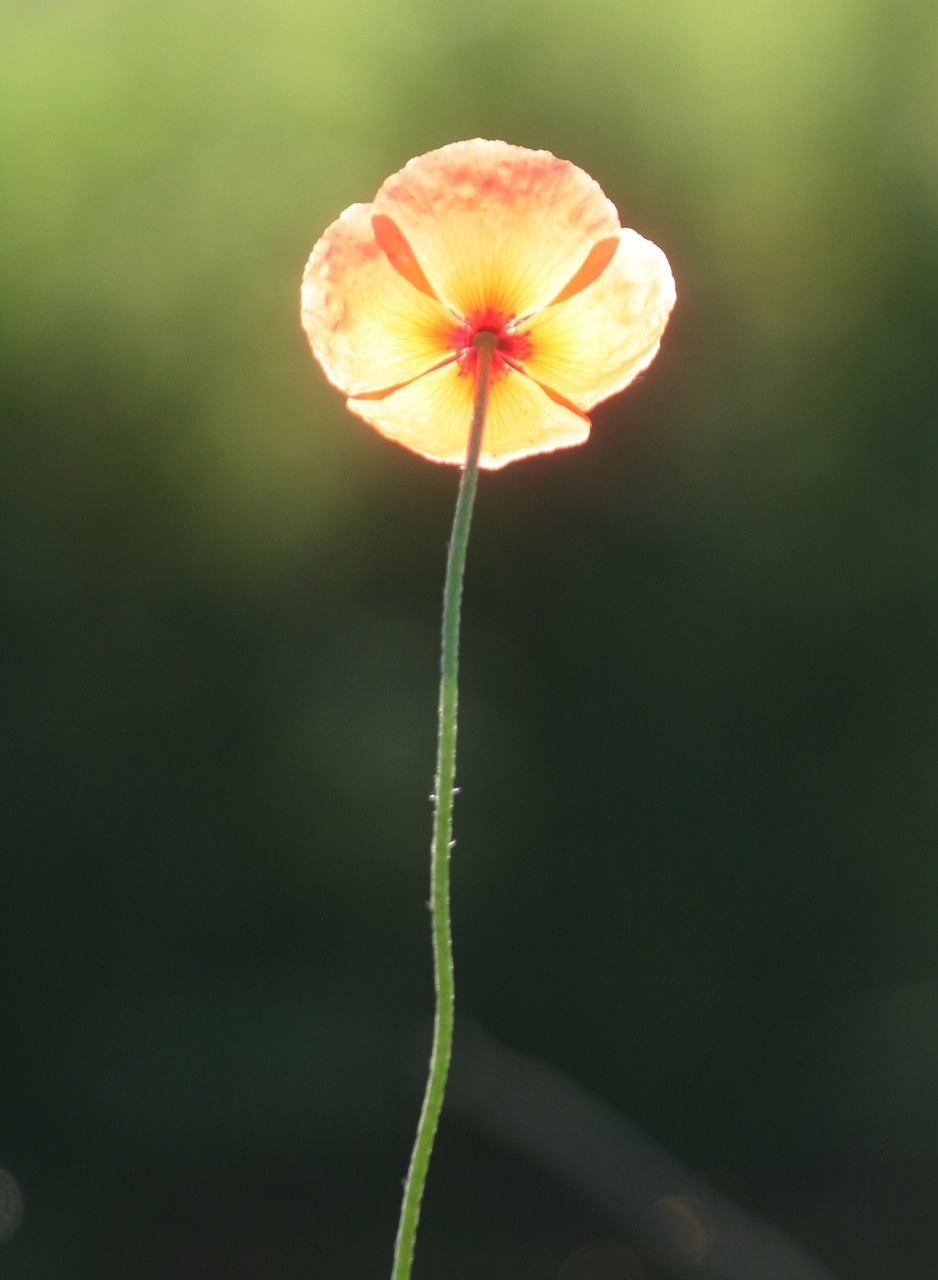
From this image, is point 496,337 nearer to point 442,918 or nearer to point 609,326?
point 609,326

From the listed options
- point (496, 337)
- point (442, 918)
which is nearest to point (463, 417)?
point (496, 337)

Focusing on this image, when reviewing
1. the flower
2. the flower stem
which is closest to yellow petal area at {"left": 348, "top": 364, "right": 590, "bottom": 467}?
the flower

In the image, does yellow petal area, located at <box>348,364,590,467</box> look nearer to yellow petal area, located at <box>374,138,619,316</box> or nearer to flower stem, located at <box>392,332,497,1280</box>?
yellow petal area, located at <box>374,138,619,316</box>

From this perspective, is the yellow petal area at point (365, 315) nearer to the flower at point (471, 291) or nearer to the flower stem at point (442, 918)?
the flower at point (471, 291)

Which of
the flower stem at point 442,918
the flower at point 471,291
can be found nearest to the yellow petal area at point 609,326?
the flower at point 471,291

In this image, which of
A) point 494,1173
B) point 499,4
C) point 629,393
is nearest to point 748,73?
point 499,4

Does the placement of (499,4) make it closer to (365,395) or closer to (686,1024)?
(686,1024)

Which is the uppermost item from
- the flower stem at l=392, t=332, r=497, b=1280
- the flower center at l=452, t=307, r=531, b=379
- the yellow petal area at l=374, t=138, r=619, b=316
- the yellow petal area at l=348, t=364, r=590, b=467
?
the yellow petal area at l=374, t=138, r=619, b=316
